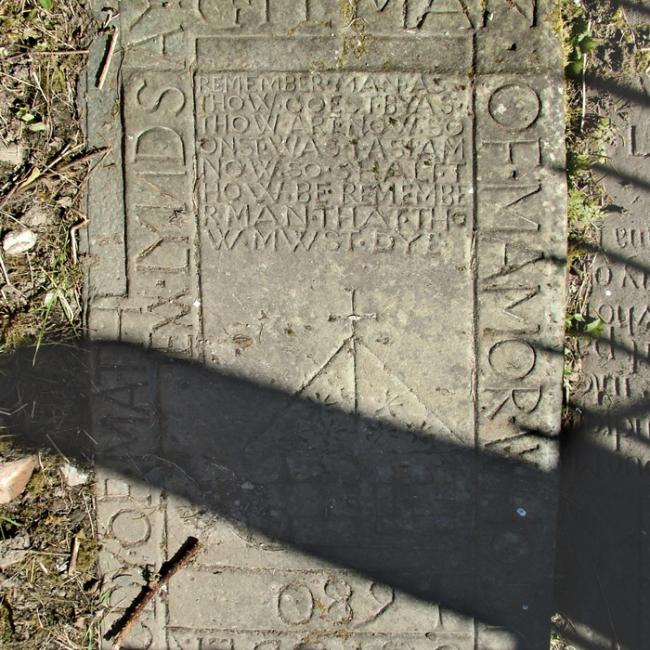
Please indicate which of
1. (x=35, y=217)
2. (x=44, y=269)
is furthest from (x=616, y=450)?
(x=35, y=217)

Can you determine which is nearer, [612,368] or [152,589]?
[152,589]

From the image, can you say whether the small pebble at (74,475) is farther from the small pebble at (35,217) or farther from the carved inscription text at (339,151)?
the carved inscription text at (339,151)

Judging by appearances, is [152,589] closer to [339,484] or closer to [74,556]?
[74,556]

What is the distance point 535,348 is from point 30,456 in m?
2.53

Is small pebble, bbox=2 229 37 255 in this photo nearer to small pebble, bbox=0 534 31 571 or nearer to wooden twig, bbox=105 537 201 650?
small pebble, bbox=0 534 31 571

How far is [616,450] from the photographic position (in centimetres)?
389

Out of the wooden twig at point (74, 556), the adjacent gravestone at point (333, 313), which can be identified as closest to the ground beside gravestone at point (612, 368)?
the adjacent gravestone at point (333, 313)

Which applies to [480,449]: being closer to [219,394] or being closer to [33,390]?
[219,394]

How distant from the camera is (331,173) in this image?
3.63 metres

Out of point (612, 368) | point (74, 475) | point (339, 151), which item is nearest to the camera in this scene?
point (339, 151)

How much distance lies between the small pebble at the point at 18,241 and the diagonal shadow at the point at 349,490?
1.79 ft

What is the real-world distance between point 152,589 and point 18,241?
1829 millimetres

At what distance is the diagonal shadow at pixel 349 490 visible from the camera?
3.67 m

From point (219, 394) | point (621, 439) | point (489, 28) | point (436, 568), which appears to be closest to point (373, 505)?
point (436, 568)
